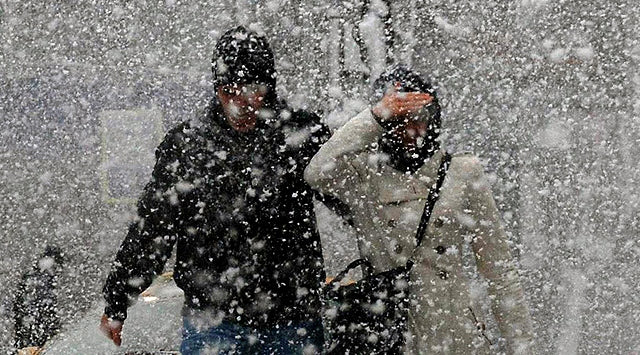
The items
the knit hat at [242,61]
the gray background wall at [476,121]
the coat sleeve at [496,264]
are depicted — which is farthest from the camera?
the gray background wall at [476,121]

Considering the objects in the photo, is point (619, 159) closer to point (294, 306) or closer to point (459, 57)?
point (459, 57)

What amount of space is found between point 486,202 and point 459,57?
4533 mm

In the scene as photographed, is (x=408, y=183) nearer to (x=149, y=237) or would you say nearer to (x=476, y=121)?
(x=149, y=237)

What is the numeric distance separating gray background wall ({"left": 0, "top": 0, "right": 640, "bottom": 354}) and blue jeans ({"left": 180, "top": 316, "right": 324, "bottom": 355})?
11.9ft

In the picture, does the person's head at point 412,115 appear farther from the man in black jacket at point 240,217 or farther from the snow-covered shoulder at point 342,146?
the man in black jacket at point 240,217

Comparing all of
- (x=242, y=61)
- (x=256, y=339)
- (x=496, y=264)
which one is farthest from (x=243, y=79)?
(x=496, y=264)

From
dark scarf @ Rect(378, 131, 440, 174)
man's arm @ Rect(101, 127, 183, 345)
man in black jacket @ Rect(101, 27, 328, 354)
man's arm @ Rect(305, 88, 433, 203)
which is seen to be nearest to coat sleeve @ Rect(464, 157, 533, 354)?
dark scarf @ Rect(378, 131, 440, 174)

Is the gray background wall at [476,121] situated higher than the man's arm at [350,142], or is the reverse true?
the man's arm at [350,142]

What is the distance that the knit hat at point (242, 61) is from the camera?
7.12 ft

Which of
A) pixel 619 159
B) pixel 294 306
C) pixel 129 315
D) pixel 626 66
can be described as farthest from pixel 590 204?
pixel 294 306

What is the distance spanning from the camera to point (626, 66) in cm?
687

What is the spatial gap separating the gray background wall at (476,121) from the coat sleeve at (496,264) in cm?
346

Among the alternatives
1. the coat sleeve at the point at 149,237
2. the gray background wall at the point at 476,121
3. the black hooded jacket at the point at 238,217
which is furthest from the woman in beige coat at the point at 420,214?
the gray background wall at the point at 476,121

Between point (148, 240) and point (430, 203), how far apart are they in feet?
2.48
